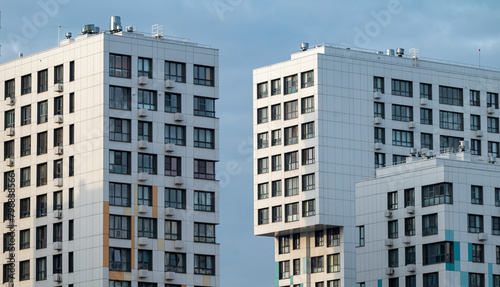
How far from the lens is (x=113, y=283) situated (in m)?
150

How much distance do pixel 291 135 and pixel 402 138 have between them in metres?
15.1

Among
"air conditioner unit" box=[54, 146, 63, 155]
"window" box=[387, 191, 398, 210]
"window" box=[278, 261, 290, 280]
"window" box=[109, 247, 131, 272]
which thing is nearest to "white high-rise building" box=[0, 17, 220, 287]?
"window" box=[109, 247, 131, 272]

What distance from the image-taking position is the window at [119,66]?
156 m

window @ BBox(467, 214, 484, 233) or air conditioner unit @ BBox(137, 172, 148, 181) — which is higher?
air conditioner unit @ BBox(137, 172, 148, 181)

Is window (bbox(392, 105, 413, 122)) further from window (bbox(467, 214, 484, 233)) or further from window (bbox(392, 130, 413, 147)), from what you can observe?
window (bbox(467, 214, 484, 233))

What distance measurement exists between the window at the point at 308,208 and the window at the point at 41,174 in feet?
140

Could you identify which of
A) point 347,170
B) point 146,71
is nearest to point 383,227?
point 347,170

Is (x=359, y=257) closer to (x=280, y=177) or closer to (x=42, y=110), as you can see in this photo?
(x=280, y=177)

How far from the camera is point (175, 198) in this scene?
15612 centimetres

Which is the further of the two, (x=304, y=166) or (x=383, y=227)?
(x=304, y=166)

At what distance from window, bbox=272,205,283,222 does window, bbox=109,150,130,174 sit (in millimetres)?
42725

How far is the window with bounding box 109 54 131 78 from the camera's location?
156 meters

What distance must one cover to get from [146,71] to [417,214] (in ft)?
118

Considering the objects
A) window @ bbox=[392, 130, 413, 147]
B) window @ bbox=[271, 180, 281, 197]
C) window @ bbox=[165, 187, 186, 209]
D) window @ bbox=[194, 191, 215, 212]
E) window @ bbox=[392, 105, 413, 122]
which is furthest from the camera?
window @ bbox=[392, 105, 413, 122]
